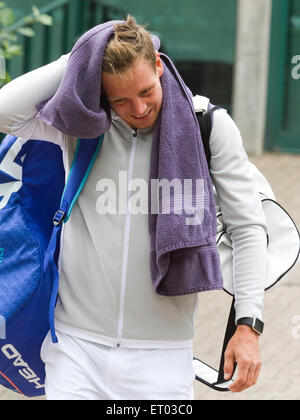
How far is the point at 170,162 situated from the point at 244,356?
26.0 inches

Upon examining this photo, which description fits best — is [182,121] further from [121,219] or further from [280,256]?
[280,256]

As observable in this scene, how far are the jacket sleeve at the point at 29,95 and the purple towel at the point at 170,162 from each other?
0.19 feet

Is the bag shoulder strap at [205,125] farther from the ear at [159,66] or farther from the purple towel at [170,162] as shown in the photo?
the ear at [159,66]

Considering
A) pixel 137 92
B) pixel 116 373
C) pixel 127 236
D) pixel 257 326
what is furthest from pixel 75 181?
pixel 257 326

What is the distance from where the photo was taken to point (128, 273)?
2.78 m

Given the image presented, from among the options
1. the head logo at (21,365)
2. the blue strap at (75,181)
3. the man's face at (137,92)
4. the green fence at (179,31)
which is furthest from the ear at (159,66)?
the green fence at (179,31)

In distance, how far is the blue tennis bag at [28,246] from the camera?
290 cm

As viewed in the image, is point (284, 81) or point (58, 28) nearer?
point (284, 81)

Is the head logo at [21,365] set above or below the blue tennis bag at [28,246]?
below

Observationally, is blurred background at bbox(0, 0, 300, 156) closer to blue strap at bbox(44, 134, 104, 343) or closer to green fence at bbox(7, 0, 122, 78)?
green fence at bbox(7, 0, 122, 78)

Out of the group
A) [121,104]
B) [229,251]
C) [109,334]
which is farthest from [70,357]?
[121,104]

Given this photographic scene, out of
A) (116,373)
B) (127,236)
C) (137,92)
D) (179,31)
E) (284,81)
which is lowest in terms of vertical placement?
(284,81)

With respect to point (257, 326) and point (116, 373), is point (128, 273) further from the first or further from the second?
point (257, 326)

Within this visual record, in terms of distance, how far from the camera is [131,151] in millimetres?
2801
